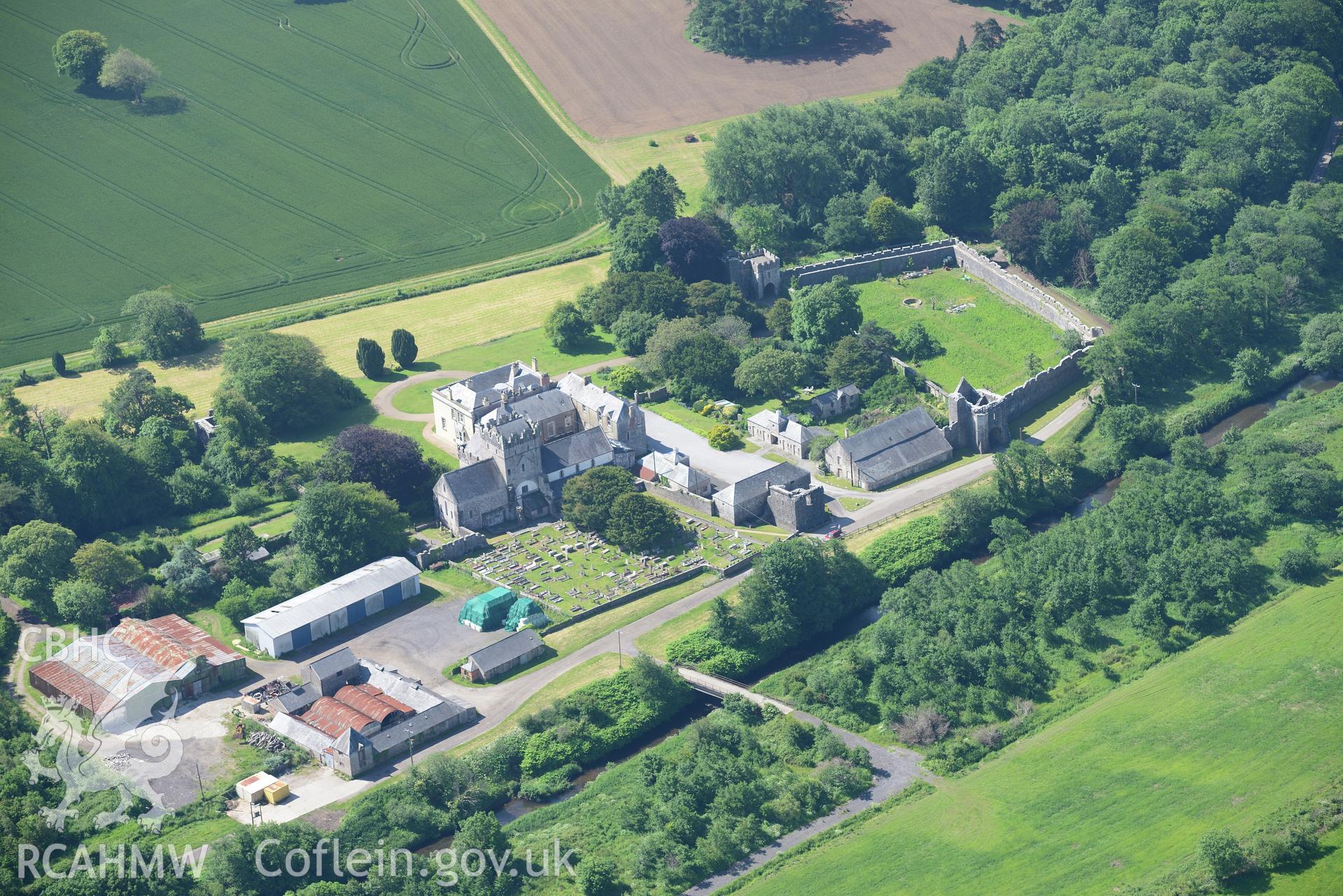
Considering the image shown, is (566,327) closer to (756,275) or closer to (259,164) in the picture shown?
(756,275)

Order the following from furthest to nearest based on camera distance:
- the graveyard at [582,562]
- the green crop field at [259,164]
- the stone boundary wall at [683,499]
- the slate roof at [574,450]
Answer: the green crop field at [259,164] → the slate roof at [574,450] → the stone boundary wall at [683,499] → the graveyard at [582,562]

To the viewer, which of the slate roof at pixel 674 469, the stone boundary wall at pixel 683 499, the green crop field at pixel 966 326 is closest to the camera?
the stone boundary wall at pixel 683 499

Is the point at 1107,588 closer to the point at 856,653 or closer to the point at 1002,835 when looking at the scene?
the point at 856,653

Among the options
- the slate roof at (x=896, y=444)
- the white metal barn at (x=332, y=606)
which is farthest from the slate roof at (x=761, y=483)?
the white metal barn at (x=332, y=606)

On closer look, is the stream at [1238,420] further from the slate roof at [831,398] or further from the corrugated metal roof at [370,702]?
the corrugated metal roof at [370,702]

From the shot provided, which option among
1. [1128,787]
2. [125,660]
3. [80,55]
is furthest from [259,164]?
[1128,787]

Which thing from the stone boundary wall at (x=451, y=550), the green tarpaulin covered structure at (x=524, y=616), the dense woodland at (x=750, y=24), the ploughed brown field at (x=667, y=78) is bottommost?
the green tarpaulin covered structure at (x=524, y=616)
